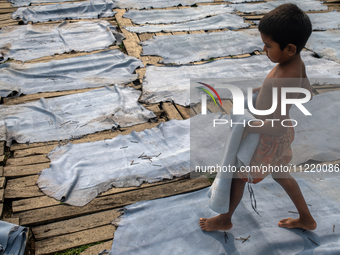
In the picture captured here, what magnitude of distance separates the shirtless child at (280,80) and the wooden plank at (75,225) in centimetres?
81

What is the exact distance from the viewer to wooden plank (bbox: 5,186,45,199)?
7.11 ft

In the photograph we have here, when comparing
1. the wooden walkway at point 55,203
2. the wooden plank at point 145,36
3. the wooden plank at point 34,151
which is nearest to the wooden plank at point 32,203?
the wooden walkway at point 55,203

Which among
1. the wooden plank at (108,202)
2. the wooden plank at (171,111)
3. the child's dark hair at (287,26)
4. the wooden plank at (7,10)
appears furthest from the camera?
the wooden plank at (7,10)

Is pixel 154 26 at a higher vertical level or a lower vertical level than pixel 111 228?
higher

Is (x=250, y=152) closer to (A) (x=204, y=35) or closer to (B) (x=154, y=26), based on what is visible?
(A) (x=204, y=35)

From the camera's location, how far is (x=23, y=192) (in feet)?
7.22

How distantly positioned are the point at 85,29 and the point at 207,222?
4.13 meters

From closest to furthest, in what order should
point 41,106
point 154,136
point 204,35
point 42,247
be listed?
point 42,247 < point 154,136 < point 41,106 < point 204,35

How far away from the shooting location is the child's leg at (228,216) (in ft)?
5.29

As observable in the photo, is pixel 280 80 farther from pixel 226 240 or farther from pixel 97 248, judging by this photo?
pixel 97 248

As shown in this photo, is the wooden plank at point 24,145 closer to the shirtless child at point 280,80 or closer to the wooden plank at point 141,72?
the wooden plank at point 141,72

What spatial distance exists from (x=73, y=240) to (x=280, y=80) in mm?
1486

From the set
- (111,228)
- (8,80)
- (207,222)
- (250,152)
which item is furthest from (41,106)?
(250,152)

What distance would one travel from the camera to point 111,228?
192cm
